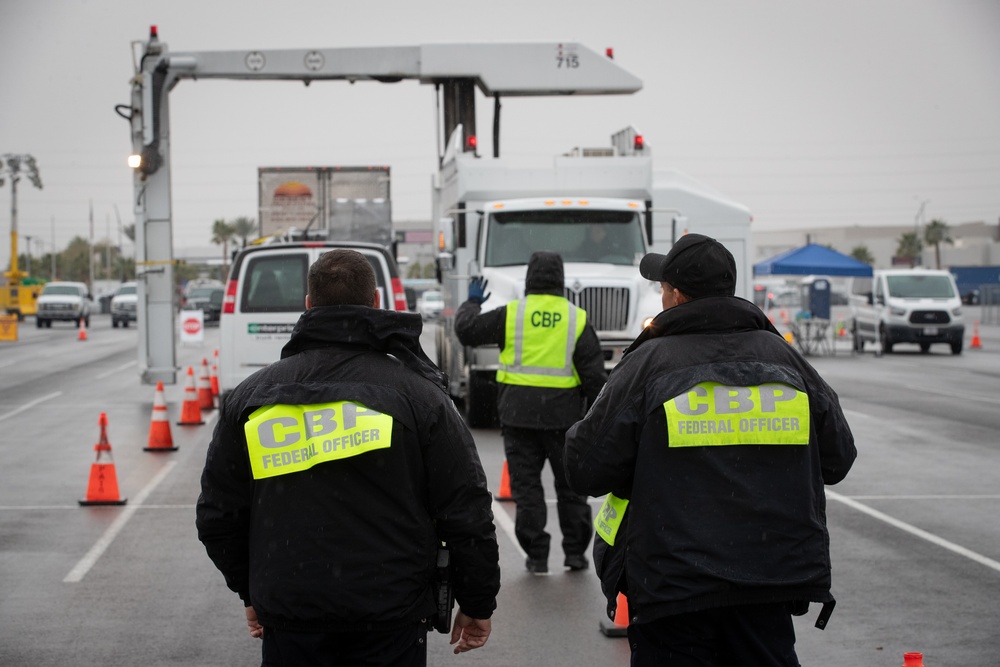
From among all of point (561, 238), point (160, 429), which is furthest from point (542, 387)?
point (561, 238)

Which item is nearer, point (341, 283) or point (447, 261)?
point (341, 283)

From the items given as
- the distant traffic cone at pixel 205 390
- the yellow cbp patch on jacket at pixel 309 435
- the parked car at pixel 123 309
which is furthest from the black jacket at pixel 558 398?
the parked car at pixel 123 309

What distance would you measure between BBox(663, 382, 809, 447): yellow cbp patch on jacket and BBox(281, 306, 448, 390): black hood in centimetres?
74

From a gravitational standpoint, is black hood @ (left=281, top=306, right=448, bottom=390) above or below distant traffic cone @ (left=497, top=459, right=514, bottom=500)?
above

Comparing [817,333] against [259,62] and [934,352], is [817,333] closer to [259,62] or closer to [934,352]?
[934,352]

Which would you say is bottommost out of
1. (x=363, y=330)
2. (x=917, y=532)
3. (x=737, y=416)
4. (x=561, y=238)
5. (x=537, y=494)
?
(x=917, y=532)

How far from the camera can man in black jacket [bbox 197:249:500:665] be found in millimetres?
3605

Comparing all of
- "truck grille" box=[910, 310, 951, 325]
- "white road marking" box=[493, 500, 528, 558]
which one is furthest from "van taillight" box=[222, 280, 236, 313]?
"truck grille" box=[910, 310, 951, 325]

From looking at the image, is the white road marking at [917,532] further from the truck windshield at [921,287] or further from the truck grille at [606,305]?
the truck windshield at [921,287]

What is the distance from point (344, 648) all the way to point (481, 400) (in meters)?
12.7

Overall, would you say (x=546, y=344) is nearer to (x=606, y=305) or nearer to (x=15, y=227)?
(x=606, y=305)

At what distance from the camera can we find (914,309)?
3347cm

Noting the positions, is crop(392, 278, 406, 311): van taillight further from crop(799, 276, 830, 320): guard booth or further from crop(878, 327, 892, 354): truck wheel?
crop(799, 276, 830, 320): guard booth

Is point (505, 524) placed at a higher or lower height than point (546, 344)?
lower
